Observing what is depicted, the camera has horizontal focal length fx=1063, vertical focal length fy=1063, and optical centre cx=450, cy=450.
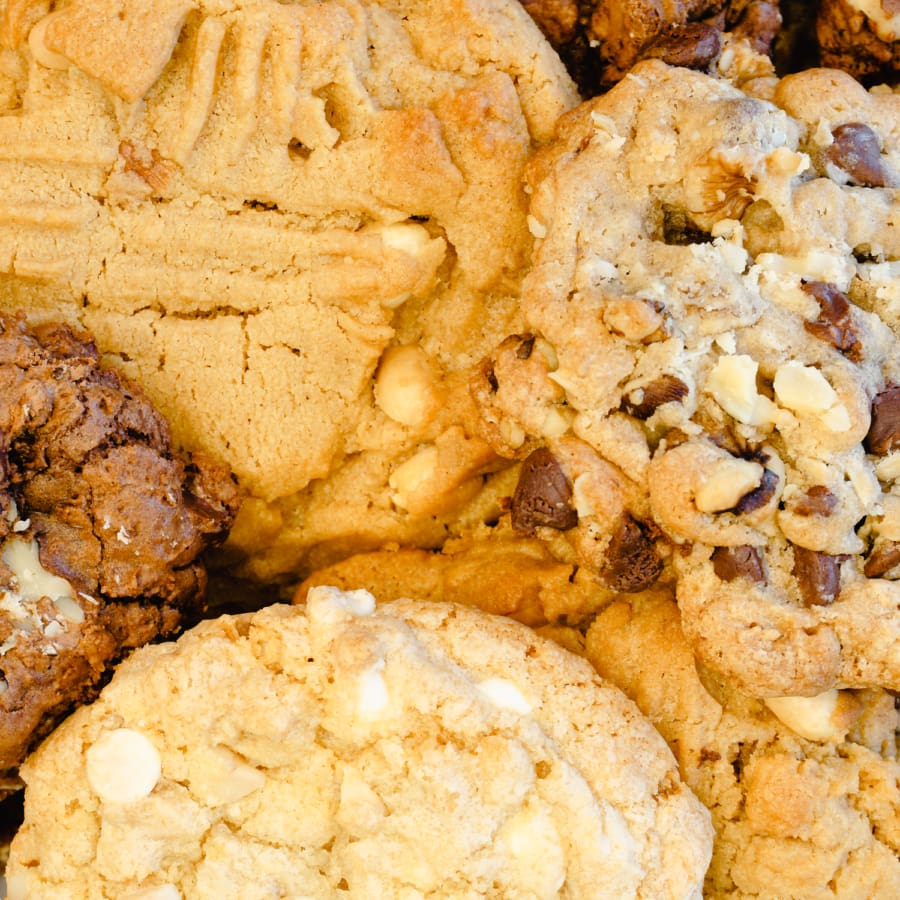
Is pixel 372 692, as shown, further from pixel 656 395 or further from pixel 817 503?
pixel 817 503

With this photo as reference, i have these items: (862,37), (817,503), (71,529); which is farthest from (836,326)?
(71,529)

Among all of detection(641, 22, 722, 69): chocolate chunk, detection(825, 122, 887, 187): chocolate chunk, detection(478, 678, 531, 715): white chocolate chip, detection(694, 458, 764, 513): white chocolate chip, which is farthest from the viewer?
detection(641, 22, 722, 69): chocolate chunk

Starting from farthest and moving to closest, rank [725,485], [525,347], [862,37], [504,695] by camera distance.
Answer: [862,37]
[525,347]
[504,695]
[725,485]

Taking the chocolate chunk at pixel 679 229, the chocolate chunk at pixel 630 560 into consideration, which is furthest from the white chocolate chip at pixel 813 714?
the chocolate chunk at pixel 679 229

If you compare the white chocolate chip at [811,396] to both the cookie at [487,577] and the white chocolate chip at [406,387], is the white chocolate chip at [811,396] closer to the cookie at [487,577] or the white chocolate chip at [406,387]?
the cookie at [487,577]

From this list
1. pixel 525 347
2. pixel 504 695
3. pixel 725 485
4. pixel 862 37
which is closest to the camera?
pixel 725 485

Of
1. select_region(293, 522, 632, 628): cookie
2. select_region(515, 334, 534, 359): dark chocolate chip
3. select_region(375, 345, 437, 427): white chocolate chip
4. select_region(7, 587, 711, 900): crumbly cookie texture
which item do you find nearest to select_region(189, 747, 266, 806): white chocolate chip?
select_region(7, 587, 711, 900): crumbly cookie texture

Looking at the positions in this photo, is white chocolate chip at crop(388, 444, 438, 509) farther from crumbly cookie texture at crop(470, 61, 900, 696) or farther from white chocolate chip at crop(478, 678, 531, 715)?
white chocolate chip at crop(478, 678, 531, 715)

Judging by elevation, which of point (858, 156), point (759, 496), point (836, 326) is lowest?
point (759, 496)
